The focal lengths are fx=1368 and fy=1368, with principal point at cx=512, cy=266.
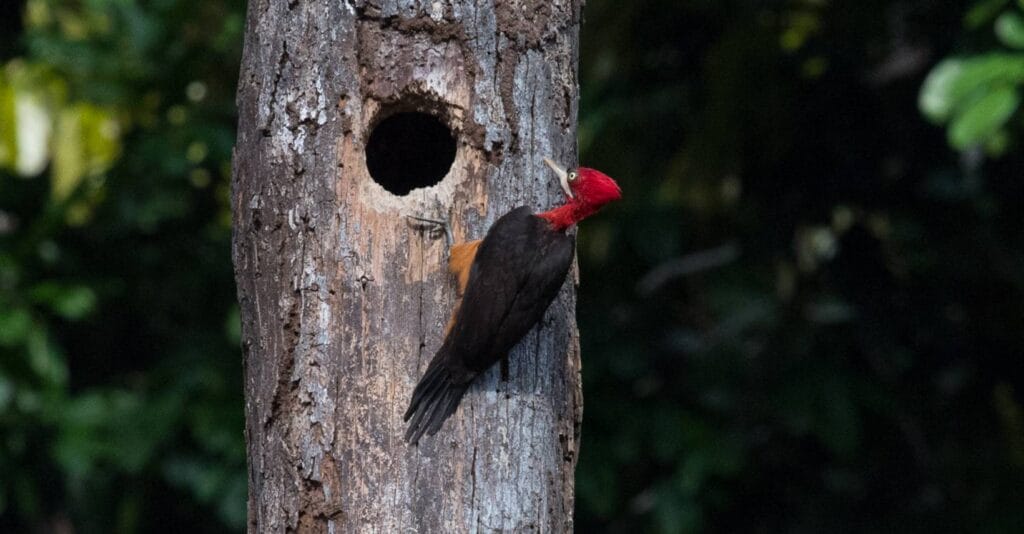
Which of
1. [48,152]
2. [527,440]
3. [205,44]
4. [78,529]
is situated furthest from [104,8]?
[527,440]

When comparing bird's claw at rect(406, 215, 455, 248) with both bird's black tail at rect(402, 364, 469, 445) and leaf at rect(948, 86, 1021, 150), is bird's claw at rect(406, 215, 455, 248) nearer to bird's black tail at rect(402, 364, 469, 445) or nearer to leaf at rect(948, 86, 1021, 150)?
bird's black tail at rect(402, 364, 469, 445)

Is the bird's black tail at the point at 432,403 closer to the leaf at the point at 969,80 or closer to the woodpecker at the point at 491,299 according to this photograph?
the woodpecker at the point at 491,299

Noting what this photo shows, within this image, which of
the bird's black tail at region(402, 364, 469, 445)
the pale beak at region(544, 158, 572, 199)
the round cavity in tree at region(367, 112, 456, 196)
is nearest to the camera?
the bird's black tail at region(402, 364, 469, 445)

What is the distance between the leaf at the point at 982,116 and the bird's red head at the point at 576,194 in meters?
1.17

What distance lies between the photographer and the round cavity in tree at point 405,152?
454 cm

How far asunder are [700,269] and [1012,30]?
8.19 feet

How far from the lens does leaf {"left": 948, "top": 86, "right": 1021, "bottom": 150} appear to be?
4273 mm

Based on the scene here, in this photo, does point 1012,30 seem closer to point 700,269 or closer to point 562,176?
point 562,176

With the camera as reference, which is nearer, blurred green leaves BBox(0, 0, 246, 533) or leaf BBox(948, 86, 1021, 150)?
leaf BBox(948, 86, 1021, 150)

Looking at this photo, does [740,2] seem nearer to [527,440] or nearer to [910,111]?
[910,111]

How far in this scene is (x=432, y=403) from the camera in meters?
3.57

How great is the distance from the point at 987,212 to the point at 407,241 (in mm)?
3592

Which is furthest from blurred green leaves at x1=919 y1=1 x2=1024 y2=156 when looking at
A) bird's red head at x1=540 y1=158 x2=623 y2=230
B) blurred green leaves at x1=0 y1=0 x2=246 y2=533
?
blurred green leaves at x1=0 y1=0 x2=246 y2=533

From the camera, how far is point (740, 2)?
20.8ft
